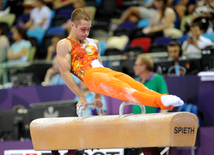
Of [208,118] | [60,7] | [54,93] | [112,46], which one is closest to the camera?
[208,118]

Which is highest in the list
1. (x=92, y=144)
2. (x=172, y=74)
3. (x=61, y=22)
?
(x=61, y=22)

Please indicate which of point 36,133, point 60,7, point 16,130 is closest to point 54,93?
point 16,130

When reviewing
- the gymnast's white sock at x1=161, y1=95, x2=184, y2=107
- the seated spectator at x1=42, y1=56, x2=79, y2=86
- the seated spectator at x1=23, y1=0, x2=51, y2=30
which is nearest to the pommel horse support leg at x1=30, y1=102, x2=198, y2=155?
the gymnast's white sock at x1=161, y1=95, x2=184, y2=107

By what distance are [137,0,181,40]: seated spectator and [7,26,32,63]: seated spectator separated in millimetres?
2896

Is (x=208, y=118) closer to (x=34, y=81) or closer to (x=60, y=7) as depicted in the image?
(x=34, y=81)

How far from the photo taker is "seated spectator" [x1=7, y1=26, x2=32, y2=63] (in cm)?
757

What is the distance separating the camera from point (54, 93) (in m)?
6.22

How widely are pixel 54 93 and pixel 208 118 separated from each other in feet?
9.23

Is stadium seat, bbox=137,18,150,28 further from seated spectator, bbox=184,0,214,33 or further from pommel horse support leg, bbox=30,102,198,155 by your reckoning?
pommel horse support leg, bbox=30,102,198,155

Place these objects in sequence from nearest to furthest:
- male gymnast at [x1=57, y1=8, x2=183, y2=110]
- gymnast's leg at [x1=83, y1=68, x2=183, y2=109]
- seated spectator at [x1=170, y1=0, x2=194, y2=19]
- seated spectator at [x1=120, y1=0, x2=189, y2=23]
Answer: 1. gymnast's leg at [x1=83, y1=68, x2=183, y2=109]
2. male gymnast at [x1=57, y1=8, x2=183, y2=110]
3. seated spectator at [x1=170, y1=0, x2=194, y2=19]
4. seated spectator at [x1=120, y1=0, x2=189, y2=23]

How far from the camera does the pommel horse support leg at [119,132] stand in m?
3.02

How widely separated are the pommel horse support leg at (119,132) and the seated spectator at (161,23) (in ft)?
15.8

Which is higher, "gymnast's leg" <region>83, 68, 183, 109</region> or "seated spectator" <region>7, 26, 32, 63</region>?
"seated spectator" <region>7, 26, 32, 63</region>

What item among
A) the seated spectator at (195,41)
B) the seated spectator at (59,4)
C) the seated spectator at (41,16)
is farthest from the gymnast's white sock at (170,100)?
the seated spectator at (59,4)
